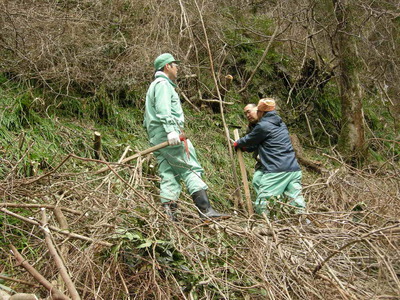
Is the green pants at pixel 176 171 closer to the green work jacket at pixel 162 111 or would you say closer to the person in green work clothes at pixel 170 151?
the person in green work clothes at pixel 170 151

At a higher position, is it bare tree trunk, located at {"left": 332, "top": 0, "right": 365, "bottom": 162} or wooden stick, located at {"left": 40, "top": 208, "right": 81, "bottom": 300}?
wooden stick, located at {"left": 40, "top": 208, "right": 81, "bottom": 300}

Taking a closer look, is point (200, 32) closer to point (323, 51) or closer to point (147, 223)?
point (323, 51)

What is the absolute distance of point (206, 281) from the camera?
123 inches

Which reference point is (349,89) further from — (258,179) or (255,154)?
(258,179)

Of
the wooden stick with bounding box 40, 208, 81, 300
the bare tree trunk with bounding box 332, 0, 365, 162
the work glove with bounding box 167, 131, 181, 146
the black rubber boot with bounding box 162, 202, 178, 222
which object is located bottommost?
the bare tree trunk with bounding box 332, 0, 365, 162

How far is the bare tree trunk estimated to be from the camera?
7.64 metres

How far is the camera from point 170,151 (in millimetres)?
4531

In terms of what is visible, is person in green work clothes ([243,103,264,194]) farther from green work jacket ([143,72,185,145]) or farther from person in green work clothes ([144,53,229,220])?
green work jacket ([143,72,185,145])

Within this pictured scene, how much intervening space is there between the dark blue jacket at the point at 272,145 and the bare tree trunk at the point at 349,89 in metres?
2.95

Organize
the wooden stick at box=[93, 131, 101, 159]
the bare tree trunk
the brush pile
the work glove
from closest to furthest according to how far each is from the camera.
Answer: the brush pile, the work glove, the wooden stick at box=[93, 131, 101, 159], the bare tree trunk

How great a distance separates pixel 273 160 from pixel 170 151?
3.87ft

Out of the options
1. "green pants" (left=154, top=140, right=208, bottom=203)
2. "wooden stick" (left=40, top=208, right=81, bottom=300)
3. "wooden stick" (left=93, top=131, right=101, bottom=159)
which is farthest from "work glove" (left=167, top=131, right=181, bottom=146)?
"wooden stick" (left=40, top=208, right=81, bottom=300)

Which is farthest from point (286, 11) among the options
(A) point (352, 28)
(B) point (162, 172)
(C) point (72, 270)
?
(C) point (72, 270)

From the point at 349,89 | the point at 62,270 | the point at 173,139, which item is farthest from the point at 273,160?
the point at 349,89
